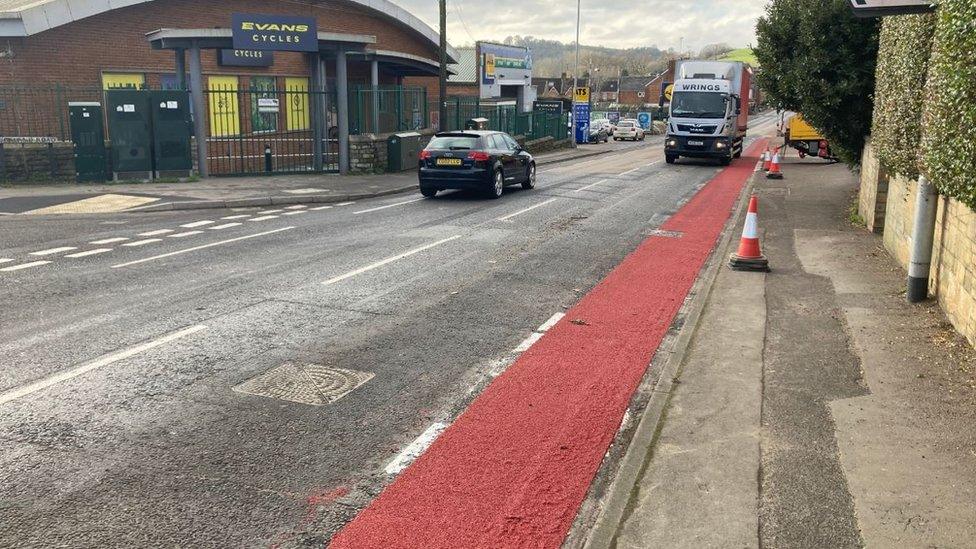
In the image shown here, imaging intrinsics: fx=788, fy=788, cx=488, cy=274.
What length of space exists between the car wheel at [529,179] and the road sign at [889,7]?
1329 cm

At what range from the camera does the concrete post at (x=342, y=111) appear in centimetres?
2427

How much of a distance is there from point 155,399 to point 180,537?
6.84ft

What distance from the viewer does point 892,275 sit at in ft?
34.4

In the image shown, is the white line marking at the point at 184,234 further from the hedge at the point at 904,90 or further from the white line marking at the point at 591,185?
the hedge at the point at 904,90

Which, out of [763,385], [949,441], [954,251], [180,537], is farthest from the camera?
[954,251]

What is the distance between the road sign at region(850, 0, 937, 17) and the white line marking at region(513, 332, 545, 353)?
16.2 feet

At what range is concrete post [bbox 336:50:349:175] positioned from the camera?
24.3 metres

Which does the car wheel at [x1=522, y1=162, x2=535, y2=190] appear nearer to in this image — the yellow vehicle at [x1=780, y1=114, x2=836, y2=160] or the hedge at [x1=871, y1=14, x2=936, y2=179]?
the hedge at [x1=871, y1=14, x2=936, y2=179]

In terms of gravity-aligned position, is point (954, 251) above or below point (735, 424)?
above

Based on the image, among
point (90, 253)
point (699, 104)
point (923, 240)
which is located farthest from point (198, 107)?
point (923, 240)

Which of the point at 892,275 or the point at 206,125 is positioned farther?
the point at 206,125

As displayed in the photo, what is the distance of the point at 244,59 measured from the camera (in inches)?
1174

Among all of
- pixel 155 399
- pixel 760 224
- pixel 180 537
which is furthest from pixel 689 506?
pixel 760 224

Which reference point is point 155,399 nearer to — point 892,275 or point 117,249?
point 117,249
